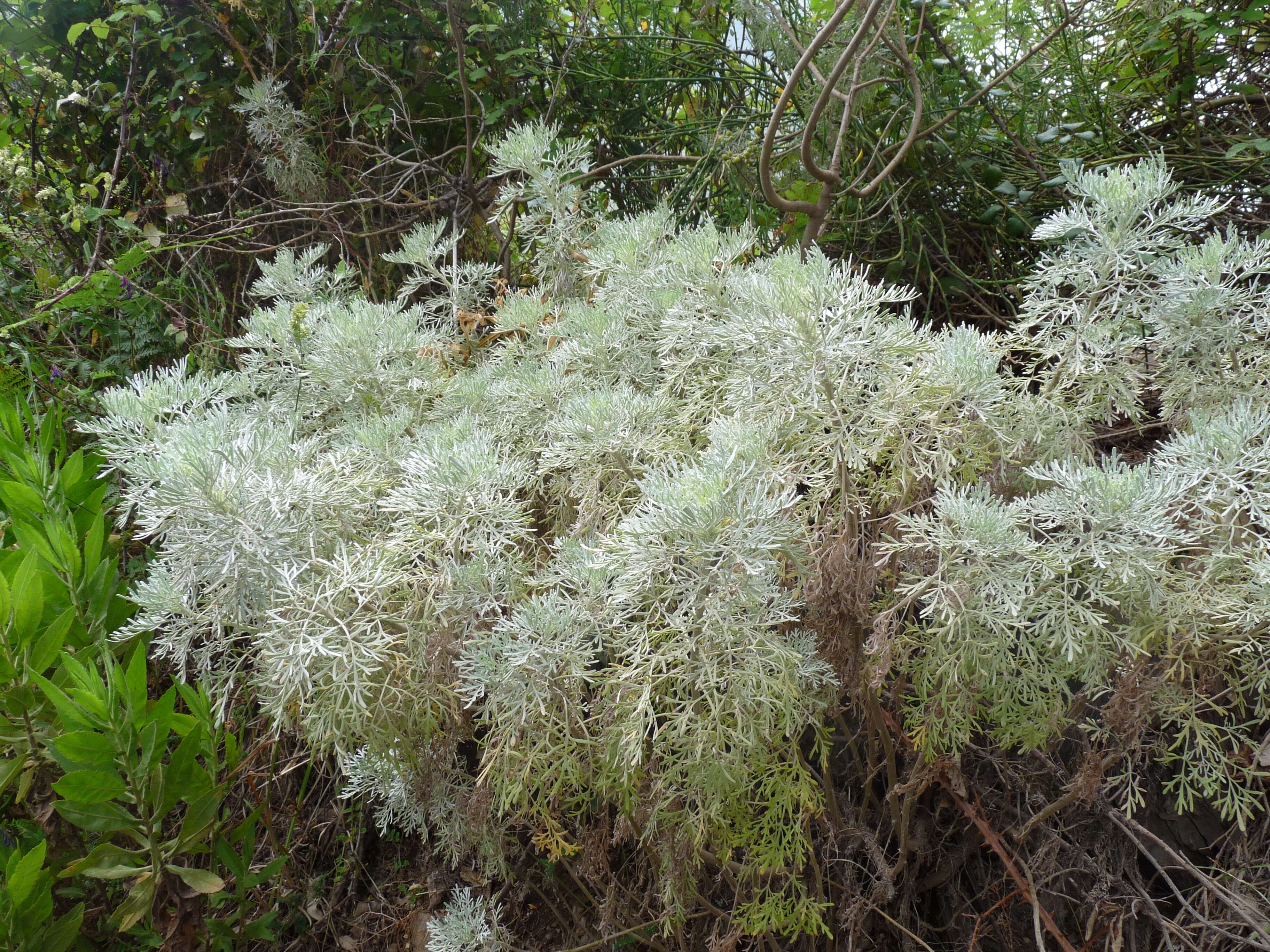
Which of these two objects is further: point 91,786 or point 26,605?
point 26,605

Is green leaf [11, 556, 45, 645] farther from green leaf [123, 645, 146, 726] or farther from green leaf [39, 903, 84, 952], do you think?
green leaf [39, 903, 84, 952]

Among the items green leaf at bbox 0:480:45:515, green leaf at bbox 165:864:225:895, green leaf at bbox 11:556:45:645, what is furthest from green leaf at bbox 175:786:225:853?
green leaf at bbox 0:480:45:515


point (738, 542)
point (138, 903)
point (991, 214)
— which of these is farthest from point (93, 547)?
point (991, 214)

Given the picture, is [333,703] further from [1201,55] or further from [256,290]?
[1201,55]

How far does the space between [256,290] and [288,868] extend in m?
1.33

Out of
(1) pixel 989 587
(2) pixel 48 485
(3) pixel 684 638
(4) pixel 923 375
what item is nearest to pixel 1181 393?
(4) pixel 923 375

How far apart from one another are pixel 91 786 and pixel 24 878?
0.56ft

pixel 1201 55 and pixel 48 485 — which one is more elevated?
pixel 1201 55

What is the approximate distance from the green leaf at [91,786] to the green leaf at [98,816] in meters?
0.01

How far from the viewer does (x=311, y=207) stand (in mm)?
2406

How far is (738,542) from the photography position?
85 cm

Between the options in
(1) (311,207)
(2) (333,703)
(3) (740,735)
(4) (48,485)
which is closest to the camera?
(3) (740,735)

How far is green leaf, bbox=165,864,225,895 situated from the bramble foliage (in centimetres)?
31

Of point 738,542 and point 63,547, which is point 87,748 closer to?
point 63,547
